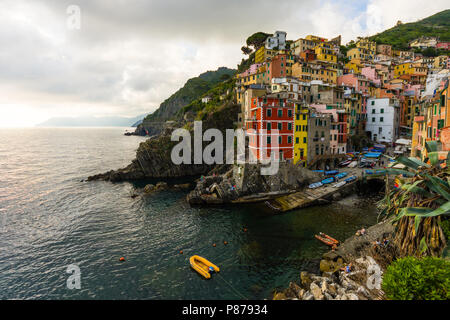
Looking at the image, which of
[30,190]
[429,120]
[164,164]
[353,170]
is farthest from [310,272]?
[30,190]

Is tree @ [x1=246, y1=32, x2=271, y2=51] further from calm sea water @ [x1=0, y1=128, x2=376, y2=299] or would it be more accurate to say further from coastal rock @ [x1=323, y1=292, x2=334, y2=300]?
coastal rock @ [x1=323, y1=292, x2=334, y2=300]

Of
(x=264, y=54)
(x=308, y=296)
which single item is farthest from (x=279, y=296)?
(x=264, y=54)

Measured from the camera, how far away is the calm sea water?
70.3 feet

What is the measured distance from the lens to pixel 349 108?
201 ft

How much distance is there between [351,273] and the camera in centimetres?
1917

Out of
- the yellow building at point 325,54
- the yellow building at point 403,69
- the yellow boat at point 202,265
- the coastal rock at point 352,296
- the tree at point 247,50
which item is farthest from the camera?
the tree at point 247,50

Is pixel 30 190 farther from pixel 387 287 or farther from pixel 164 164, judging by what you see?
pixel 387 287

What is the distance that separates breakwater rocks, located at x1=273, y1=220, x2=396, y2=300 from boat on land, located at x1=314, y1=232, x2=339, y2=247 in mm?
1008

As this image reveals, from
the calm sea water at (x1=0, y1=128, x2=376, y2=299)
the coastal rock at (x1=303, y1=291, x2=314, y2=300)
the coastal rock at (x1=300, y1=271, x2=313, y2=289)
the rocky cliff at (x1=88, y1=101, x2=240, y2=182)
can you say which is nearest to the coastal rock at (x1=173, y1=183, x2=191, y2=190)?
the calm sea water at (x1=0, y1=128, x2=376, y2=299)

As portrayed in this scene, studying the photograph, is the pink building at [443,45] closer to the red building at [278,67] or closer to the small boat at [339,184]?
the red building at [278,67]

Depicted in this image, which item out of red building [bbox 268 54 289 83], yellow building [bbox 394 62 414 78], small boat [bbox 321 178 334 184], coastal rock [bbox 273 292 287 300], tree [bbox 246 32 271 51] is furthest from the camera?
tree [bbox 246 32 271 51]

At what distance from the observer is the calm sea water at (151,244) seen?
21.4 m

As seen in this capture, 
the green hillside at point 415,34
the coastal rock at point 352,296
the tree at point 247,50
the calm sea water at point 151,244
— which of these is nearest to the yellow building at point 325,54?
the tree at point 247,50

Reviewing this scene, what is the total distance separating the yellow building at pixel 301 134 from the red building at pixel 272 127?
43.5 inches
